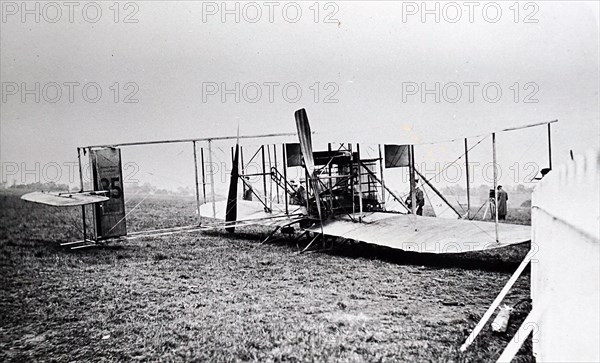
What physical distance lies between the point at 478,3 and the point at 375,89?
1465 millimetres

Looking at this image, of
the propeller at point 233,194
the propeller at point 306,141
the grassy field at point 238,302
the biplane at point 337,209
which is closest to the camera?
the grassy field at point 238,302

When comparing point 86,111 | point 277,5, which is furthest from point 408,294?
point 86,111

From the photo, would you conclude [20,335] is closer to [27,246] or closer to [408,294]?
[27,246]

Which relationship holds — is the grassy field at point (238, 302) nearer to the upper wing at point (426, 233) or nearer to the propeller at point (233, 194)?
the upper wing at point (426, 233)

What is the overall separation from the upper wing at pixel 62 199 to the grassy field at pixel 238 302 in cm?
38

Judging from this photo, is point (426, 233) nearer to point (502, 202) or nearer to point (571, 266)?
point (571, 266)

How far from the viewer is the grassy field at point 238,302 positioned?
301 centimetres

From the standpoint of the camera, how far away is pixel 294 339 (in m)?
3.13

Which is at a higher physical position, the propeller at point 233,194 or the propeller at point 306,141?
the propeller at point 306,141

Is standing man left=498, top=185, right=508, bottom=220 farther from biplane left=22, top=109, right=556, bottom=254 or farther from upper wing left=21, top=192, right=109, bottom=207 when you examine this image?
upper wing left=21, top=192, right=109, bottom=207

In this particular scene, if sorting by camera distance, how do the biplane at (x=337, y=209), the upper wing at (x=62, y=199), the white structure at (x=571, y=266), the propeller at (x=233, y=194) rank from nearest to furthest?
the white structure at (x=571, y=266)
the biplane at (x=337, y=209)
the upper wing at (x=62, y=199)
the propeller at (x=233, y=194)

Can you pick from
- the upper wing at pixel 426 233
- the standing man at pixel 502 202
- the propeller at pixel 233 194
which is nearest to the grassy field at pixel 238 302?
the upper wing at pixel 426 233

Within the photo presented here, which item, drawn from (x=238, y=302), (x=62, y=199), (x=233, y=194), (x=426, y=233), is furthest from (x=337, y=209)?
(x=62, y=199)

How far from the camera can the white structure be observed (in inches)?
58.0
